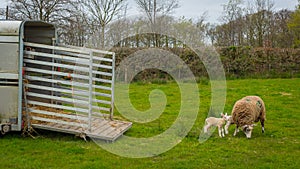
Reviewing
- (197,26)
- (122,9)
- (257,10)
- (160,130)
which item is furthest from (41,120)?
(257,10)

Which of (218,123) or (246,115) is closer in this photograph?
(218,123)

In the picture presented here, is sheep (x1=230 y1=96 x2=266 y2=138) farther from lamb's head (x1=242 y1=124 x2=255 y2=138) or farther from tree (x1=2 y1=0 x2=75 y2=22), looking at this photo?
tree (x1=2 y1=0 x2=75 y2=22)

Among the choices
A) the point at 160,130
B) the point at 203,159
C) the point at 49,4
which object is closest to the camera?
the point at 203,159

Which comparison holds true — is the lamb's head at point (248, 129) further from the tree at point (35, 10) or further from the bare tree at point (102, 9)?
the bare tree at point (102, 9)

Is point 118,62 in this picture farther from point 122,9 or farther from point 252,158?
point 252,158

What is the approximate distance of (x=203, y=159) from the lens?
5.47 m

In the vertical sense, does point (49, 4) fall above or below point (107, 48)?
above

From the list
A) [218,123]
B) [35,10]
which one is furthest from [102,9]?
[218,123]

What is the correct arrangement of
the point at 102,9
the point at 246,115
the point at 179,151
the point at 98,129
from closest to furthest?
the point at 179,151 < the point at 98,129 < the point at 246,115 < the point at 102,9

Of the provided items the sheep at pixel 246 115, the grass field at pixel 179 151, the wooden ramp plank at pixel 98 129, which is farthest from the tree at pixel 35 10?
the sheep at pixel 246 115

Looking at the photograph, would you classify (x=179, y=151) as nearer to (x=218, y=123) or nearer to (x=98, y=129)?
(x=218, y=123)

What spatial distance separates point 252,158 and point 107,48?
13670 millimetres

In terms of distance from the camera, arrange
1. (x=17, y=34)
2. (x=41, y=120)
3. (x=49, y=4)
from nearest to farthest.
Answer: (x=17, y=34)
(x=41, y=120)
(x=49, y=4)

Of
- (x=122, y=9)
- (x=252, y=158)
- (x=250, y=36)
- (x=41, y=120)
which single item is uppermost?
(x=122, y=9)
